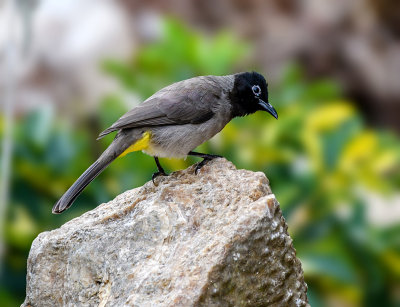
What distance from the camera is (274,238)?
334 cm

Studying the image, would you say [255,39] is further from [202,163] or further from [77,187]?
[77,187]

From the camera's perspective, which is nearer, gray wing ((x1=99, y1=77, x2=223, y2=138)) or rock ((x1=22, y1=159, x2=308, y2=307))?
rock ((x1=22, y1=159, x2=308, y2=307))

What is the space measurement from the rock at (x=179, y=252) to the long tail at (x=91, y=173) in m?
0.19

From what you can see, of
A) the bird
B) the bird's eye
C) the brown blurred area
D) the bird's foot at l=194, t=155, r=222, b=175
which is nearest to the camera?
the bird's foot at l=194, t=155, r=222, b=175

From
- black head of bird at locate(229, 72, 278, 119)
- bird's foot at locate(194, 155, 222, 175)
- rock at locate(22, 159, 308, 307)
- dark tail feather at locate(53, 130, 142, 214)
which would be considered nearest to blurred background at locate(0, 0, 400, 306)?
black head of bird at locate(229, 72, 278, 119)

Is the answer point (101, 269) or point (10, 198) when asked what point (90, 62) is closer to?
point (10, 198)

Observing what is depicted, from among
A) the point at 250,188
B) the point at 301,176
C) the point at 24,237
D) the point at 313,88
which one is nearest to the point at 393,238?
the point at 301,176

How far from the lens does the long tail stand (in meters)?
4.01

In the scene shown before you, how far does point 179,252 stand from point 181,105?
1.50 metres

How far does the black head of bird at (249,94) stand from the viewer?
4766 millimetres

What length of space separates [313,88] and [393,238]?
282 centimetres

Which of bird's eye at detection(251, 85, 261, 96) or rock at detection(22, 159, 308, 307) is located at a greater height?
bird's eye at detection(251, 85, 261, 96)

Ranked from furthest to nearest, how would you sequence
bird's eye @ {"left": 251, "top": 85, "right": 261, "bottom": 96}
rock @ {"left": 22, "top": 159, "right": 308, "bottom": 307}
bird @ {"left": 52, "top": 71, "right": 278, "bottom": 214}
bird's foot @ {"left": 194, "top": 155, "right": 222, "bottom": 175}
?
bird's eye @ {"left": 251, "top": 85, "right": 261, "bottom": 96} < bird @ {"left": 52, "top": 71, "right": 278, "bottom": 214} < bird's foot @ {"left": 194, "top": 155, "right": 222, "bottom": 175} < rock @ {"left": 22, "top": 159, "right": 308, "bottom": 307}

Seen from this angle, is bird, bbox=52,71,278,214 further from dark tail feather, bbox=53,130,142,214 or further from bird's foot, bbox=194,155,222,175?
bird's foot, bbox=194,155,222,175
